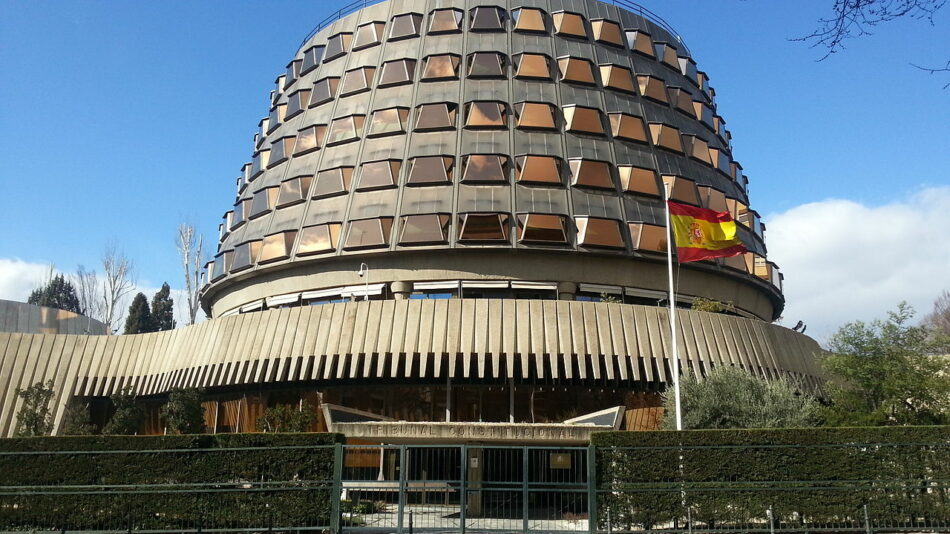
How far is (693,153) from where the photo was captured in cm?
4384

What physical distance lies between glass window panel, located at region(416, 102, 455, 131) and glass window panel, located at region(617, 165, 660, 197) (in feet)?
27.9

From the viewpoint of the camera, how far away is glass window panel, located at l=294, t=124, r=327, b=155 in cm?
4316

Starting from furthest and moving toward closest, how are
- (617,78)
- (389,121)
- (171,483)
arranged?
(617,78) < (389,121) < (171,483)

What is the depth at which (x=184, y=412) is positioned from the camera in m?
33.5

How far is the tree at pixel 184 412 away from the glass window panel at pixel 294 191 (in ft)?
36.9

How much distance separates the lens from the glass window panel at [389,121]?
1613 inches

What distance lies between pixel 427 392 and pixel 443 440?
6.12m

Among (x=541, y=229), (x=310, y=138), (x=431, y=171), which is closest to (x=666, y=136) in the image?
(x=541, y=229)

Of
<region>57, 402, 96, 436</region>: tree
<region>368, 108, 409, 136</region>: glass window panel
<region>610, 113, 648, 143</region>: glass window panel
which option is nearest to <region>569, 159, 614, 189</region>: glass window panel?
<region>610, 113, 648, 143</region>: glass window panel

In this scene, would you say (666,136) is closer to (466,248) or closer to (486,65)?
(486,65)

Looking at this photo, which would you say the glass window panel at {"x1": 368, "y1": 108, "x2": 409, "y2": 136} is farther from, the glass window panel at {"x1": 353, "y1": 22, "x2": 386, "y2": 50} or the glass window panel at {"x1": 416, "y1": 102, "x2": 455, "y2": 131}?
the glass window panel at {"x1": 353, "y1": 22, "x2": 386, "y2": 50}

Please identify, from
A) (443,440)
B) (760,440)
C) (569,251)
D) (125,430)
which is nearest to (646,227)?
(569,251)

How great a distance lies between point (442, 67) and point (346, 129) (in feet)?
19.0

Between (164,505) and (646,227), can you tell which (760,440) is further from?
(646,227)
